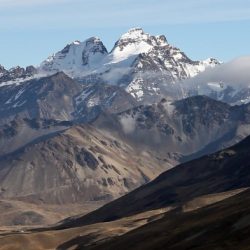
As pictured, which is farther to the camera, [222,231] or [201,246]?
[222,231]

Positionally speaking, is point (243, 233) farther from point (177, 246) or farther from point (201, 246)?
point (177, 246)

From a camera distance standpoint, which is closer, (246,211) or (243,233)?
(243,233)

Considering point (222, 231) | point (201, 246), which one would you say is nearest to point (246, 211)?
point (222, 231)

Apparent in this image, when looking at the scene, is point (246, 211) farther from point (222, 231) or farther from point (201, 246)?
point (201, 246)

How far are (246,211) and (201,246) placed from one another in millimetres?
23061

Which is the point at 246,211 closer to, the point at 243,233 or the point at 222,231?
the point at 222,231

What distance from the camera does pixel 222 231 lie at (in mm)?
193500

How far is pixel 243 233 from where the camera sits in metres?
175

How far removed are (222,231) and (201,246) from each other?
45.5 feet

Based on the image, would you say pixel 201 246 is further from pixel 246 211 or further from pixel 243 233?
pixel 246 211

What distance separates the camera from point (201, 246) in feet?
594

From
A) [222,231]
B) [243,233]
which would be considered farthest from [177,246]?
[243,233]

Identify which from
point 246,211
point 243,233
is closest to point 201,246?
point 243,233

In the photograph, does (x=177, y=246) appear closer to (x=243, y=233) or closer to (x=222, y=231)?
(x=222, y=231)
